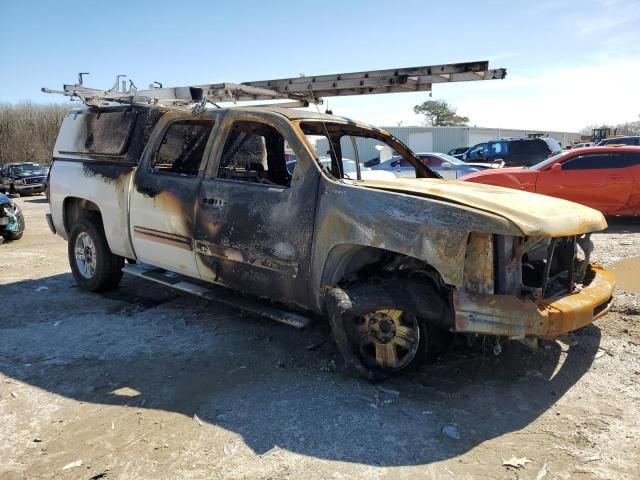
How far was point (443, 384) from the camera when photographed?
3590 mm

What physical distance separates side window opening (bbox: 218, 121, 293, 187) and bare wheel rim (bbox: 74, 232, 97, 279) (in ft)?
6.89

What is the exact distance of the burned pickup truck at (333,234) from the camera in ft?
10.4

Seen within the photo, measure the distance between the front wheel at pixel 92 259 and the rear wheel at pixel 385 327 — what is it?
3.17 meters

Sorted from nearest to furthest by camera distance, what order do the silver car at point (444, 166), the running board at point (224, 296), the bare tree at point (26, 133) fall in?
the running board at point (224, 296)
the silver car at point (444, 166)
the bare tree at point (26, 133)

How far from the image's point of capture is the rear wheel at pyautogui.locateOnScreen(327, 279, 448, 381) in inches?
132

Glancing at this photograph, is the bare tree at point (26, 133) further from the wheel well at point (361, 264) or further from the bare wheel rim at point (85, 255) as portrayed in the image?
the wheel well at point (361, 264)

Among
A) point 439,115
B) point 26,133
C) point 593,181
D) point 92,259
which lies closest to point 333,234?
point 92,259

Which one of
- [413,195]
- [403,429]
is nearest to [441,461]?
[403,429]

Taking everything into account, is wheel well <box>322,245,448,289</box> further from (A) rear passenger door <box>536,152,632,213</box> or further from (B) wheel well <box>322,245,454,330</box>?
(A) rear passenger door <box>536,152,632,213</box>

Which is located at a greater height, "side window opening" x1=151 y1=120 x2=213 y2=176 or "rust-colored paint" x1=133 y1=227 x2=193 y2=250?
"side window opening" x1=151 y1=120 x2=213 y2=176

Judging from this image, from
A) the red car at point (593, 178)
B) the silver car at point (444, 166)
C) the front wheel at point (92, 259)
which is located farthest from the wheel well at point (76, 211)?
the silver car at point (444, 166)

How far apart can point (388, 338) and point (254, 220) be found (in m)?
1.39

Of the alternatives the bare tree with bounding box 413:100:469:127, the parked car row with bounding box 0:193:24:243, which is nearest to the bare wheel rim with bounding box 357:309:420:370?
the parked car row with bounding box 0:193:24:243

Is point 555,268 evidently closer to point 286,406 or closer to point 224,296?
point 286,406
